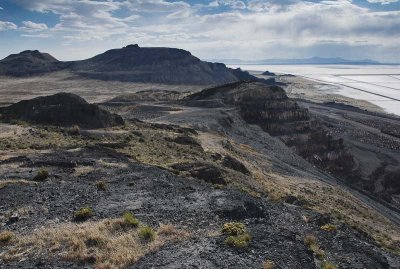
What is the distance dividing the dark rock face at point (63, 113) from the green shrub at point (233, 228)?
3425cm

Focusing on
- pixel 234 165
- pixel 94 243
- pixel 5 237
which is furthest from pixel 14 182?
pixel 234 165

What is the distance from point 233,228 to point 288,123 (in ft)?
234

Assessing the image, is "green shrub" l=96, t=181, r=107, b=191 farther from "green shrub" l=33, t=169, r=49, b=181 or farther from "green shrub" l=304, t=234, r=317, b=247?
"green shrub" l=304, t=234, r=317, b=247

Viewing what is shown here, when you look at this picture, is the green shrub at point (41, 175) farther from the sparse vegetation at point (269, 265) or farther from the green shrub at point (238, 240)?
the sparse vegetation at point (269, 265)

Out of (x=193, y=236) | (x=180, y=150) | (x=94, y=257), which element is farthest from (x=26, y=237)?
(x=180, y=150)

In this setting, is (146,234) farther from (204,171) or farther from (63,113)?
(63,113)

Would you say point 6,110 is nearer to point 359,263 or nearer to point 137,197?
point 137,197

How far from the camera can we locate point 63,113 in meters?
51.5

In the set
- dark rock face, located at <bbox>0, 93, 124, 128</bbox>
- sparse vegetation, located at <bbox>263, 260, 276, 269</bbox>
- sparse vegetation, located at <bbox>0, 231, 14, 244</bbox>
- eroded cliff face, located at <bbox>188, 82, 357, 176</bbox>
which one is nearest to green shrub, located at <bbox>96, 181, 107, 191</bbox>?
sparse vegetation, located at <bbox>0, 231, 14, 244</bbox>

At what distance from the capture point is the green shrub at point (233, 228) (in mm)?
18109

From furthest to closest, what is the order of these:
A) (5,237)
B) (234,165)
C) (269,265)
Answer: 1. (234,165)
2. (5,237)
3. (269,265)

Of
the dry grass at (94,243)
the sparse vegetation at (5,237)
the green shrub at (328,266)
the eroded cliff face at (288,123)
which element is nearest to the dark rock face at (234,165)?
the dry grass at (94,243)

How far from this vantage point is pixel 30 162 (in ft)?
100

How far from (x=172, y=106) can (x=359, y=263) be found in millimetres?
70937
